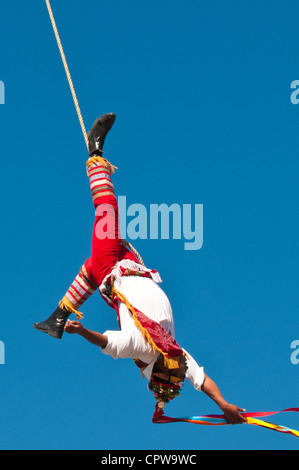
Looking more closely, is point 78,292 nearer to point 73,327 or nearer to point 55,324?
point 55,324

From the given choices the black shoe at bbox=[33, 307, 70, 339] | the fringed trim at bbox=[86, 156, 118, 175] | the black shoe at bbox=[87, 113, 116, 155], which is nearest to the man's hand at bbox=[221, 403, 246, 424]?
the black shoe at bbox=[33, 307, 70, 339]

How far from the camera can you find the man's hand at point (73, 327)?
7383 millimetres

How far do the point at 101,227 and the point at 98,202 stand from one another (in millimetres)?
246

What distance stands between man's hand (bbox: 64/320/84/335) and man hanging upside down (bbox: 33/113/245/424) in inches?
16.1

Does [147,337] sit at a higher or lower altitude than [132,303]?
lower

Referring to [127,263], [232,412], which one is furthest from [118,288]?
[232,412]

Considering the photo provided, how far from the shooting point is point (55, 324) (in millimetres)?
8922

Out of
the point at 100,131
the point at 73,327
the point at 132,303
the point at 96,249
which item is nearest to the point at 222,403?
the point at 132,303

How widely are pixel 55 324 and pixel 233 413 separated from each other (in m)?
1.93

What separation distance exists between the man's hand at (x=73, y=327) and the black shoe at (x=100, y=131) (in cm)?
218

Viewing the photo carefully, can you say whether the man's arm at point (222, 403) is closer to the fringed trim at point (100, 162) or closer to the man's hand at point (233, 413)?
the man's hand at point (233, 413)

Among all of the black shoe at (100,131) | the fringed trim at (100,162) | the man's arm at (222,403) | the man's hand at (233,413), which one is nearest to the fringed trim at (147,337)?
the man's arm at (222,403)

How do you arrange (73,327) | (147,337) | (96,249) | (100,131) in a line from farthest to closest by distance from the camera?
(100,131)
(96,249)
(147,337)
(73,327)

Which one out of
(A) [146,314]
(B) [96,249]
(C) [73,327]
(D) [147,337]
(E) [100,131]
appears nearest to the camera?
(C) [73,327]
